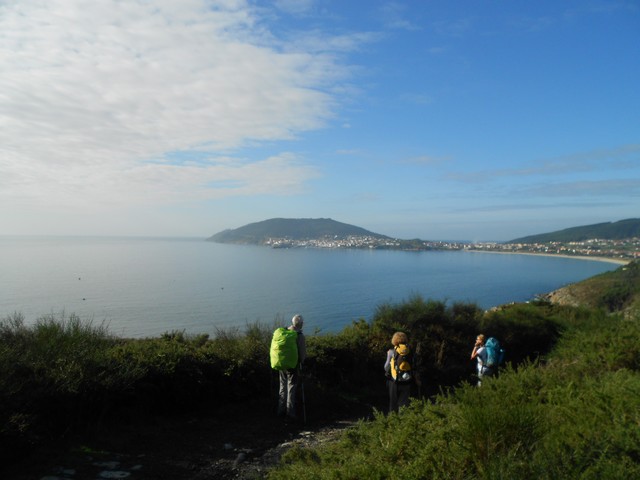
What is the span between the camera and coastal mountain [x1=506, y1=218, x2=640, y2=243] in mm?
141875

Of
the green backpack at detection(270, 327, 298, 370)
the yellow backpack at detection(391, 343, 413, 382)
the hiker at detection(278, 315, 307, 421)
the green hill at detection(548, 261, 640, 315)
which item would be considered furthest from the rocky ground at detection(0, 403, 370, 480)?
the green hill at detection(548, 261, 640, 315)

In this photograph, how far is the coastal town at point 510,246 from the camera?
127700mm

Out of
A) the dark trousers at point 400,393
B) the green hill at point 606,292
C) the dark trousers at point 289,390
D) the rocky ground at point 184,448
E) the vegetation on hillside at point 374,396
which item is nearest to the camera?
the vegetation on hillside at point 374,396

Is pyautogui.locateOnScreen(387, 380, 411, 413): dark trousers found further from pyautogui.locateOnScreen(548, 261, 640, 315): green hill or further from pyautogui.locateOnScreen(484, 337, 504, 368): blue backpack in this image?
pyautogui.locateOnScreen(548, 261, 640, 315): green hill

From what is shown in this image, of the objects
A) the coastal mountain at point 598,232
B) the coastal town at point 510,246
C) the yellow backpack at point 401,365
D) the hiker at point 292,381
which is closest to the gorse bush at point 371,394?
the yellow backpack at point 401,365

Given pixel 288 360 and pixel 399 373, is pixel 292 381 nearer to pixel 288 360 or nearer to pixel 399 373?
pixel 288 360

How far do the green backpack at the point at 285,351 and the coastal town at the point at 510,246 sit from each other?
→ 427 feet

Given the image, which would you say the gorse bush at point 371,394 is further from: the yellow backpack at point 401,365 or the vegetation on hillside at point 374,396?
the yellow backpack at point 401,365

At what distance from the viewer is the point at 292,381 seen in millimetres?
7457

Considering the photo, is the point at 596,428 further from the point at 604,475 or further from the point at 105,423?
the point at 105,423

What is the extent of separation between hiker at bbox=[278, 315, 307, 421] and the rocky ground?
0.21m

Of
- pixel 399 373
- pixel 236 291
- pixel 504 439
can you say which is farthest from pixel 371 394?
pixel 236 291

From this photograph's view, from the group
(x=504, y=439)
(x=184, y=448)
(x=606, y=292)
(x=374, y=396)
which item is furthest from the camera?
(x=606, y=292)

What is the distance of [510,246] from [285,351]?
186 metres
